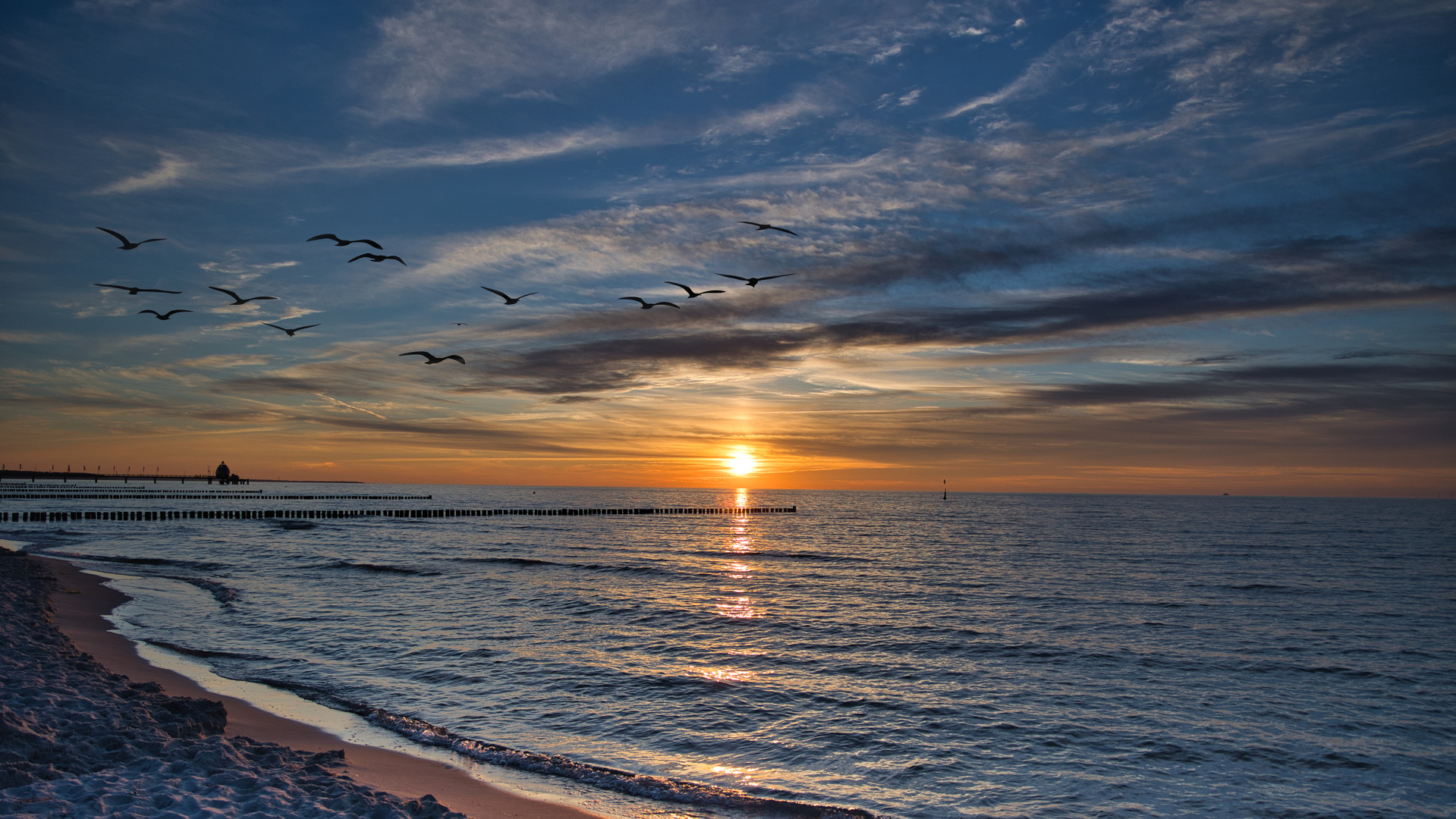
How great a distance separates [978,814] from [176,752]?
1019 cm

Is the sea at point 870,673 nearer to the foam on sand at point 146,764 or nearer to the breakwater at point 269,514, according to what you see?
the foam on sand at point 146,764

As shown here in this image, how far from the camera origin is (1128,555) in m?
52.4

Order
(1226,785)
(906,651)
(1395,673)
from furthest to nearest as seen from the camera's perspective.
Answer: (906,651) < (1395,673) < (1226,785)

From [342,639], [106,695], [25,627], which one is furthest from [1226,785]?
[25,627]

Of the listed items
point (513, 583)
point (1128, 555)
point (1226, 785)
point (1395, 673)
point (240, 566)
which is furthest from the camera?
point (1128, 555)

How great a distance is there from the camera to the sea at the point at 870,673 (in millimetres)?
11320

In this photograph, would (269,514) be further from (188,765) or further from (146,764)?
(188,765)

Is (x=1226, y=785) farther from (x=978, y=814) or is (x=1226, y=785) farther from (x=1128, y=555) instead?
(x=1128, y=555)

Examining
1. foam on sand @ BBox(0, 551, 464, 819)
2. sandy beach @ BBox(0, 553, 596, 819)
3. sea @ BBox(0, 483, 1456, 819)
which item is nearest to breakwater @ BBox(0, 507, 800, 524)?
sea @ BBox(0, 483, 1456, 819)

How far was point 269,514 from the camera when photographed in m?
93.4

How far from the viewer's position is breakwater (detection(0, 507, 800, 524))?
73.2m

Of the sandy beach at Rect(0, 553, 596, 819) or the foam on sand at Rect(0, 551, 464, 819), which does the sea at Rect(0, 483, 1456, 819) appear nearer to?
the sandy beach at Rect(0, 553, 596, 819)

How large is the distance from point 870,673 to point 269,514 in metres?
96.3

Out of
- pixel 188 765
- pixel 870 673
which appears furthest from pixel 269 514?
pixel 188 765
